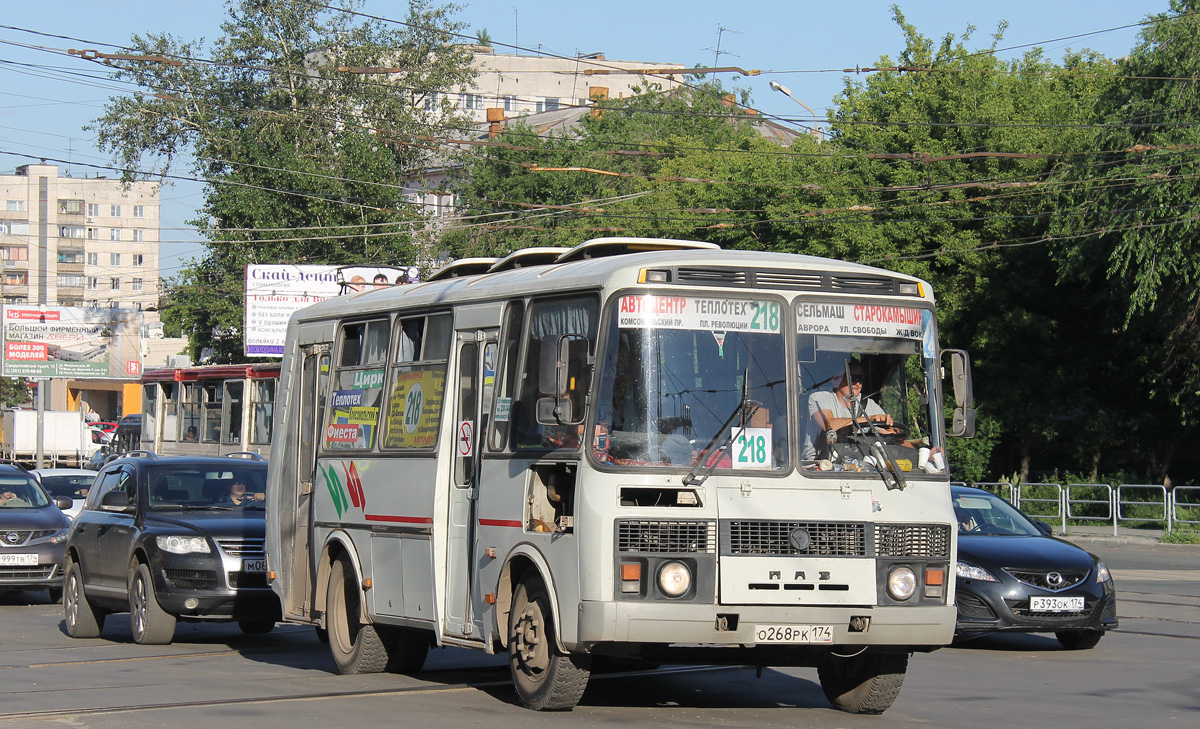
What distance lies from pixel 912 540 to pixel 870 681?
1.10m

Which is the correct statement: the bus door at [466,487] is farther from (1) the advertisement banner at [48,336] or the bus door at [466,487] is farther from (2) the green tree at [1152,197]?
(1) the advertisement banner at [48,336]

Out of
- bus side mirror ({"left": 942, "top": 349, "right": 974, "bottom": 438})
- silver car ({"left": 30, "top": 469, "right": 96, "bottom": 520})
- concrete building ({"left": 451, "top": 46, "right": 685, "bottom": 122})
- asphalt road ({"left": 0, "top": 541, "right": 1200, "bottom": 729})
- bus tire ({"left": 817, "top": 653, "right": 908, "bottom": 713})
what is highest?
concrete building ({"left": 451, "top": 46, "right": 685, "bottom": 122})

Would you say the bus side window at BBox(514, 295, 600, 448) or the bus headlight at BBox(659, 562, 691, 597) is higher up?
the bus side window at BBox(514, 295, 600, 448)

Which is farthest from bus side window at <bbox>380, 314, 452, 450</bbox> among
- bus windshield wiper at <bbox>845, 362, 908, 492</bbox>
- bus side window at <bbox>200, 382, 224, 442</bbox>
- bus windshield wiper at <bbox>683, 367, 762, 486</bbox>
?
bus side window at <bbox>200, 382, 224, 442</bbox>

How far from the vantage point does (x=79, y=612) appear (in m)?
14.5

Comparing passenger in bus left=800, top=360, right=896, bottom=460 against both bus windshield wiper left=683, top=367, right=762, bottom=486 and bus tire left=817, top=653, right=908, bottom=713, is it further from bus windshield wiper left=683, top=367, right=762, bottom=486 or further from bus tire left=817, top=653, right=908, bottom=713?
bus tire left=817, top=653, right=908, bottom=713

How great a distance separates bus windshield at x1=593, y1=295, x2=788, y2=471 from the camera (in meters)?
8.51

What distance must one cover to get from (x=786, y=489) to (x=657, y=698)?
87.3 inches

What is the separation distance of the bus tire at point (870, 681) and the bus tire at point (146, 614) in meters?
6.51

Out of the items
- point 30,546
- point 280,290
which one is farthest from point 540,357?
point 280,290

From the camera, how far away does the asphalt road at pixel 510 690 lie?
8.98m

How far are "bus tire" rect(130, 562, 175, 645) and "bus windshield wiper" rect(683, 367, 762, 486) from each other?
21.8 ft

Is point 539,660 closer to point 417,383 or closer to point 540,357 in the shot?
point 540,357

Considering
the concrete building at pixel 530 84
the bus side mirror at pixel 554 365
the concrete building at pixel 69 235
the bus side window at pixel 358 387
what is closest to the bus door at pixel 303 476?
the bus side window at pixel 358 387
